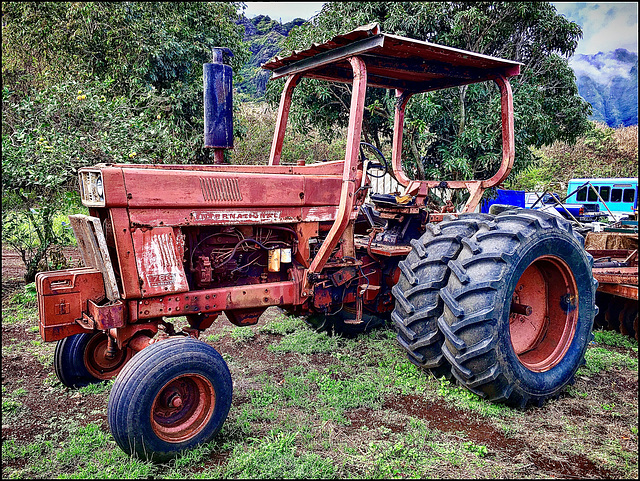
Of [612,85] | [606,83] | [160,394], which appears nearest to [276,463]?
[160,394]

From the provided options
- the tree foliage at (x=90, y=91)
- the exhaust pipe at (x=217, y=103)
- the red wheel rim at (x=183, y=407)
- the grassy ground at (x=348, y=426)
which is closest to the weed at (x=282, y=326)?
the grassy ground at (x=348, y=426)

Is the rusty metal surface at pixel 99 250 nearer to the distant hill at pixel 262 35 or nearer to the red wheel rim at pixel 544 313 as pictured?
the red wheel rim at pixel 544 313

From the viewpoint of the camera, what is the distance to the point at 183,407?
2.96 metres

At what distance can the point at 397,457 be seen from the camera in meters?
2.89

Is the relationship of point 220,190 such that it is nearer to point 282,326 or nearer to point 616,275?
point 282,326

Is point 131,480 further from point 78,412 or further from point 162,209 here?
point 162,209

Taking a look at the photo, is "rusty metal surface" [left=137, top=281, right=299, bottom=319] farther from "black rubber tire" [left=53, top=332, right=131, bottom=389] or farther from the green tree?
the green tree

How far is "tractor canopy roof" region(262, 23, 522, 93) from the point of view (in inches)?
136

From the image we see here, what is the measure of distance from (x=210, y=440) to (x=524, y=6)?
367 inches

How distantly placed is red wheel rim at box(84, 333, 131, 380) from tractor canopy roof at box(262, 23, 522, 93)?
106 inches

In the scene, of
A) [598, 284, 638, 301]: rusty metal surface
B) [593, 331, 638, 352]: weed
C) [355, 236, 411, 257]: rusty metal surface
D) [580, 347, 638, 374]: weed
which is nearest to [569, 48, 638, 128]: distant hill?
[593, 331, 638, 352]: weed

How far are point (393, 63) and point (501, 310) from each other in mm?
2186

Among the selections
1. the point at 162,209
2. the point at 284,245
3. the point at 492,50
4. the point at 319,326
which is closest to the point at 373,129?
the point at 492,50

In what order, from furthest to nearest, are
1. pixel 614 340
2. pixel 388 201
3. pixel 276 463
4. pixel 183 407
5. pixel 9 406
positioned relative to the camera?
pixel 614 340 < pixel 388 201 < pixel 9 406 < pixel 183 407 < pixel 276 463
